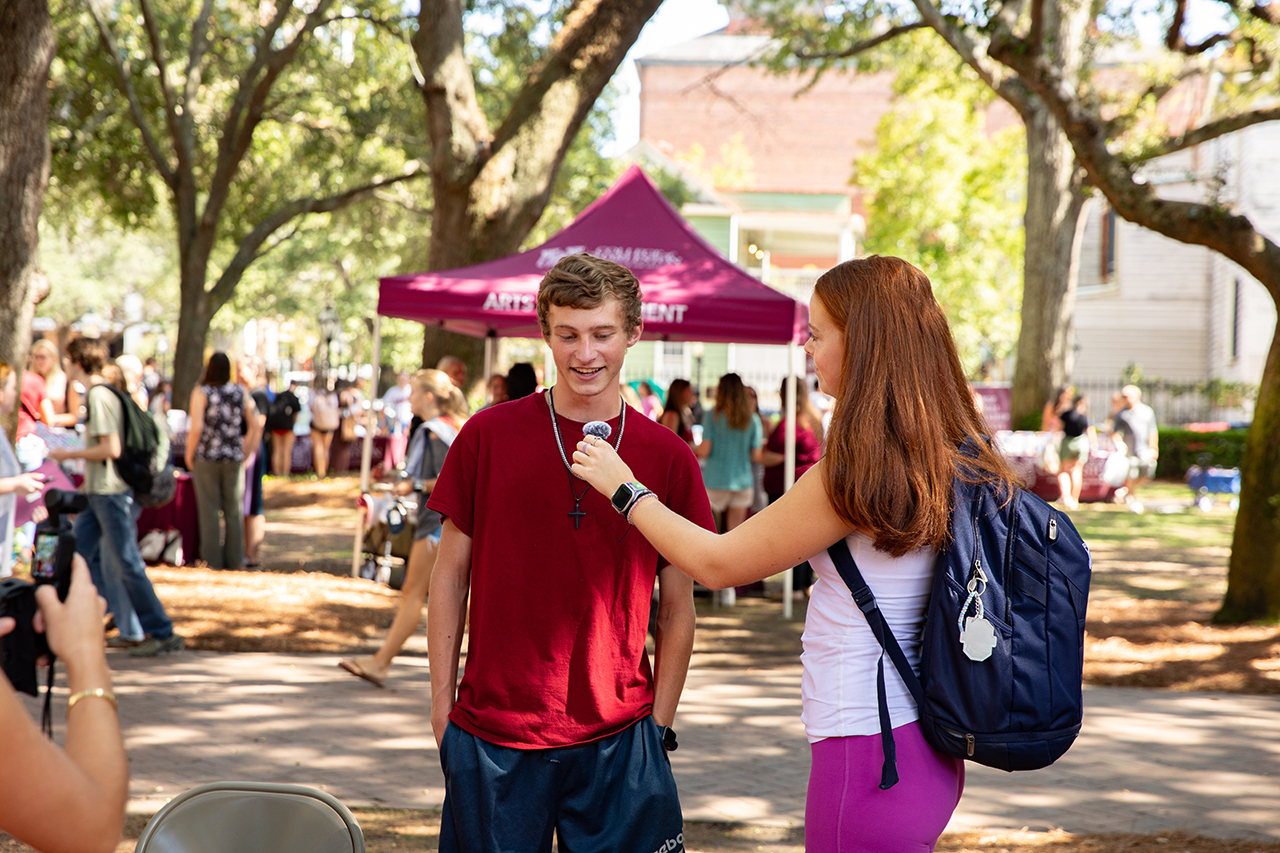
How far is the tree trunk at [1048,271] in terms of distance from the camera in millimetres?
21031

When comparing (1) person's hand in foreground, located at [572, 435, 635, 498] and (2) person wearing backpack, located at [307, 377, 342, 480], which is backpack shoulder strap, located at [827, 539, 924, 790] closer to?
(1) person's hand in foreground, located at [572, 435, 635, 498]

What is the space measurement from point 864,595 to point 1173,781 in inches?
160

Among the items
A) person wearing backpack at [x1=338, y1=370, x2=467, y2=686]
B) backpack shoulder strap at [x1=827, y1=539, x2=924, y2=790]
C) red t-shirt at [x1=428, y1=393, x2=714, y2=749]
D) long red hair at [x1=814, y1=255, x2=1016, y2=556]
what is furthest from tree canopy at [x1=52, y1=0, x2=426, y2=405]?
backpack shoulder strap at [x1=827, y1=539, x2=924, y2=790]

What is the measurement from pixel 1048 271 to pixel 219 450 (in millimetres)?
15880

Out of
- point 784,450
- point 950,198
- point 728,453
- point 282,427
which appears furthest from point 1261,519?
point 950,198

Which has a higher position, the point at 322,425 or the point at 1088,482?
the point at 322,425

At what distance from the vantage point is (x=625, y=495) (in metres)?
2.50

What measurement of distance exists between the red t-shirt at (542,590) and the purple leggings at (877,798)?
0.61 metres

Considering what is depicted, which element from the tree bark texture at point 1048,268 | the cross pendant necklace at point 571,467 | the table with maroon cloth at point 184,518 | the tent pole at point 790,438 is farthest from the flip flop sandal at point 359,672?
the tree bark texture at point 1048,268

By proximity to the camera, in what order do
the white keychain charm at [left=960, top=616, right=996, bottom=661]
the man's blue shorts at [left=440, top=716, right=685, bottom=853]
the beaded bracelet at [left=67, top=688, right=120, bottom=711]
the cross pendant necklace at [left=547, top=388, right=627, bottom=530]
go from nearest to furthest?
the beaded bracelet at [left=67, top=688, right=120, bottom=711], the white keychain charm at [left=960, top=616, right=996, bottom=661], the man's blue shorts at [left=440, top=716, right=685, bottom=853], the cross pendant necklace at [left=547, top=388, right=627, bottom=530]

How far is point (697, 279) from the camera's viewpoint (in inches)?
376

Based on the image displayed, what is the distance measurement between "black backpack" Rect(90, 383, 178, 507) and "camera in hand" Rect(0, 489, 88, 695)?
6493 mm

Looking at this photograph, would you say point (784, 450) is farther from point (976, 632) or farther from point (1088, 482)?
point (1088, 482)

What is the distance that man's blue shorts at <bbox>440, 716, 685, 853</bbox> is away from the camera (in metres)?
2.64
